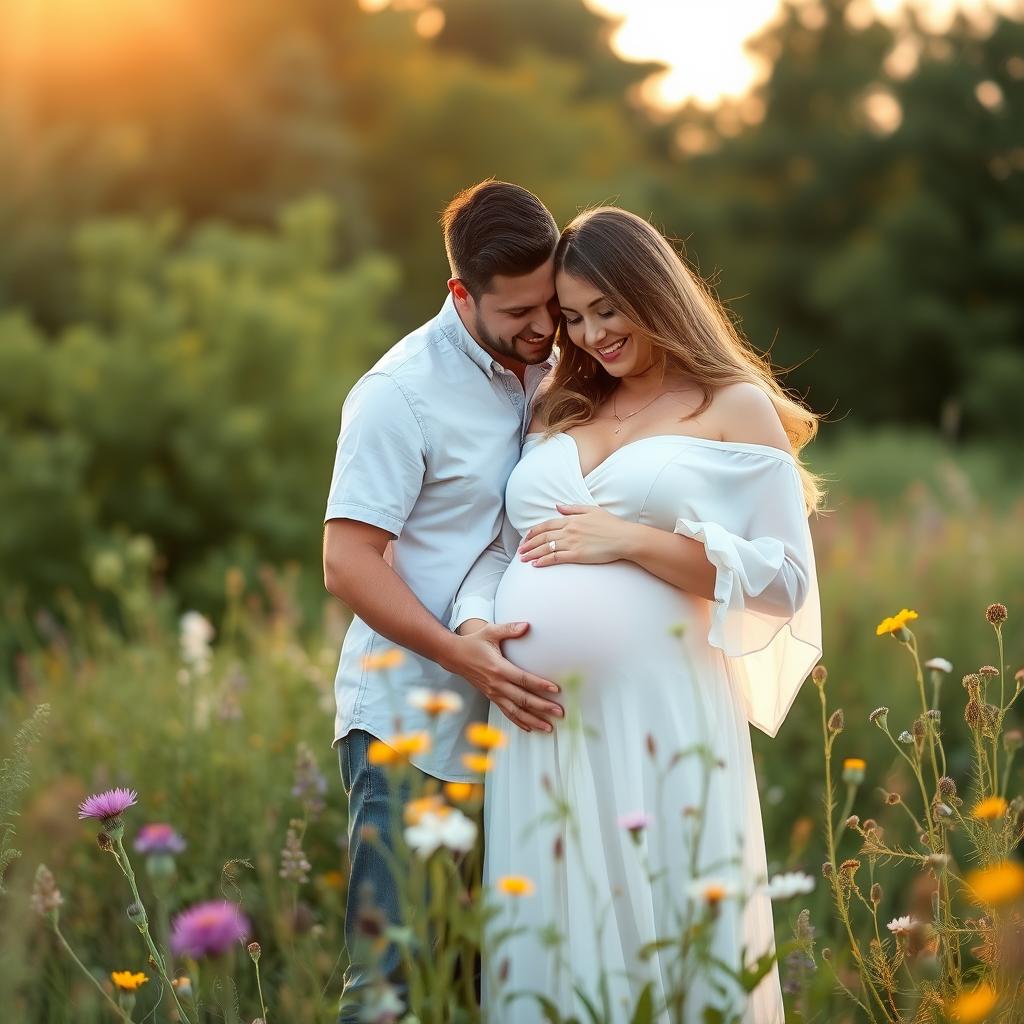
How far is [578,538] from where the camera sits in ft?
8.93

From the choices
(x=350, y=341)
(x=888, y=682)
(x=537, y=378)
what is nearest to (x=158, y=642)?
(x=537, y=378)

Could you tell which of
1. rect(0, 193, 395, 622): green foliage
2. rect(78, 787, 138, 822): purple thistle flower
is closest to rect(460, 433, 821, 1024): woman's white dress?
rect(78, 787, 138, 822): purple thistle flower

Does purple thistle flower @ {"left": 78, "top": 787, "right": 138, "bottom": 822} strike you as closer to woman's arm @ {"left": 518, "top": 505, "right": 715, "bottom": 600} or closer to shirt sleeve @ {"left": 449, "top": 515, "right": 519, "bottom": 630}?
shirt sleeve @ {"left": 449, "top": 515, "right": 519, "bottom": 630}

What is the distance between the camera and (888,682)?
5.60m

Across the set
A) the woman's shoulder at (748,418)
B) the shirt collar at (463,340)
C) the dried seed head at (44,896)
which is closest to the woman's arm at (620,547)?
the woman's shoulder at (748,418)

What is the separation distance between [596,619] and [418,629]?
0.37 metres

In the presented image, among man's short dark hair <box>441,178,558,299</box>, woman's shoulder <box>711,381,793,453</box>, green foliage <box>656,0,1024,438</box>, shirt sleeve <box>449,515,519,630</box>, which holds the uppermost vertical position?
man's short dark hair <box>441,178,558,299</box>

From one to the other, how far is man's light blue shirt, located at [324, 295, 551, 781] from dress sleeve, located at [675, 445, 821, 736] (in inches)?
19.0

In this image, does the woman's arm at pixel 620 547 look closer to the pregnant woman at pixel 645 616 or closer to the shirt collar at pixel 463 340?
the pregnant woman at pixel 645 616

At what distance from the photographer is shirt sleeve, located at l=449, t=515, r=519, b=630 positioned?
2.79 meters

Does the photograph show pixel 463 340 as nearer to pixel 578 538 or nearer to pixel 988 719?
A: pixel 578 538

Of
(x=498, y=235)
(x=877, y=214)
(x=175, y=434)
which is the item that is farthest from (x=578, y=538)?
(x=877, y=214)

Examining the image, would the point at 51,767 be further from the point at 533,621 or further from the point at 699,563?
the point at 699,563

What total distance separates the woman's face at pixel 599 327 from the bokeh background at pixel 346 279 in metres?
0.24
